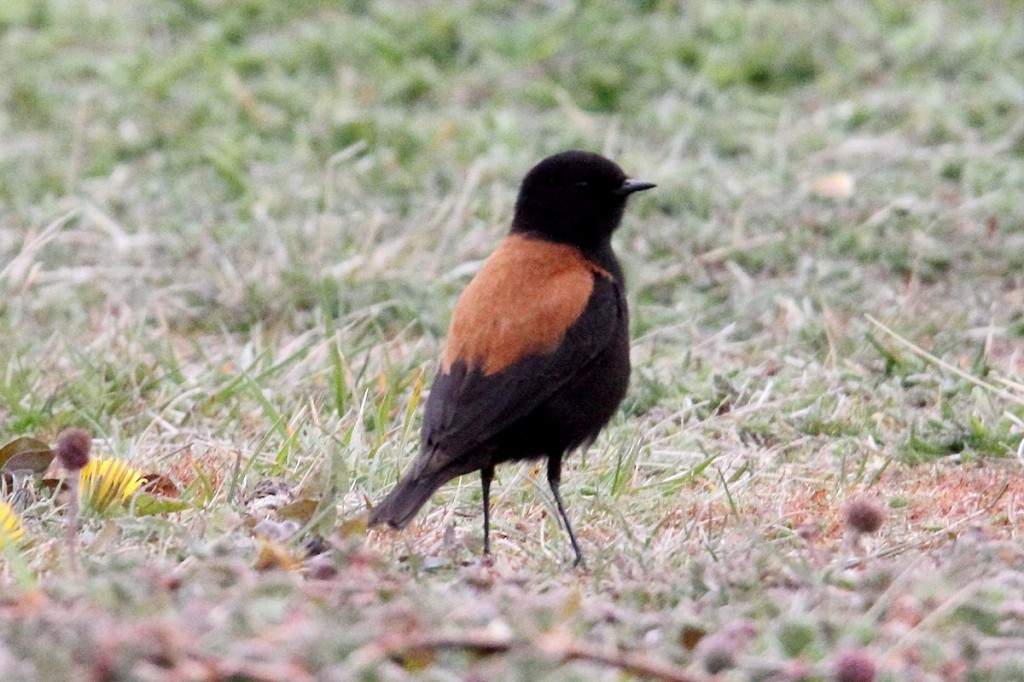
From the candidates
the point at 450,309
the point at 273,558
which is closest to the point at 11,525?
the point at 273,558

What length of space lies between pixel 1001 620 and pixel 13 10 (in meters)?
8.56

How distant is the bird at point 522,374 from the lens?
4.64 m

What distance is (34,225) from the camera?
25.7 feet

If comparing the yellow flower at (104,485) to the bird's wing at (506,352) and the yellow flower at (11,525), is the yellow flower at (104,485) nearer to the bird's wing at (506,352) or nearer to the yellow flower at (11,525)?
the yellow flower at (11,525)

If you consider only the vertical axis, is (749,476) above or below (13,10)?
below

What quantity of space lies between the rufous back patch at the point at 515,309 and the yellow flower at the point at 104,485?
0.92 metres

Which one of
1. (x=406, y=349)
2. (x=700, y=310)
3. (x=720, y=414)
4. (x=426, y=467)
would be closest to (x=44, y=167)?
(x=406, y=349)

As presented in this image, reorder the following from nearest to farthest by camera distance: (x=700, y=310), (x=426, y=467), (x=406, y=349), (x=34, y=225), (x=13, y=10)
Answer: (x=426, y=467) < (x=406, y=349) < (x=700, y=310) < (x=34, y=225) < (x=13, y=10)

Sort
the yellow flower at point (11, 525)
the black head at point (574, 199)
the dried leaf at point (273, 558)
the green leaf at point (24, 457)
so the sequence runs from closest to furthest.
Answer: the dried leaf at point (273, 558) < the yellow flower at point (11, 525) < the green leaf at point (24, 457) < the black head at point (574, 199)

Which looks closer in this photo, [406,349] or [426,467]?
[426,467]

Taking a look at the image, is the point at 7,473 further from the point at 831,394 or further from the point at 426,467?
the point at 831,394

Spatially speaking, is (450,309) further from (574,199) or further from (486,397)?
(486,397)

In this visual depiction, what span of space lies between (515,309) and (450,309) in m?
2.00

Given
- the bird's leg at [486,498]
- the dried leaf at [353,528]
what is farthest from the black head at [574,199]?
A: the dried leaf at [353,528]
